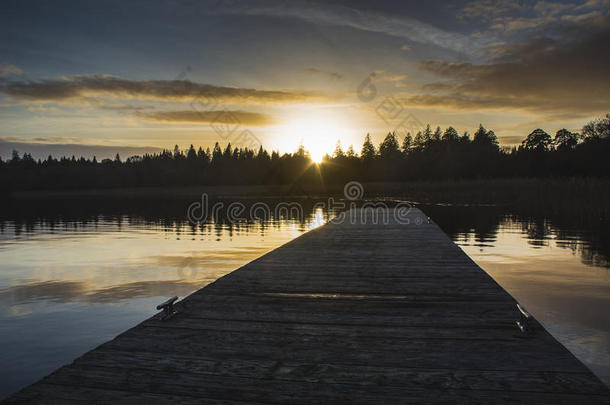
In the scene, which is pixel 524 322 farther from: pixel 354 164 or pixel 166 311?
pixel 354 164

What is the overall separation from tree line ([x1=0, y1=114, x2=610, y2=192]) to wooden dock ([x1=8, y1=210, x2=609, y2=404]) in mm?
53284

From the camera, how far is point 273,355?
2840 mm

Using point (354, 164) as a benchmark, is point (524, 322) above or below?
below

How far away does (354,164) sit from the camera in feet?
264

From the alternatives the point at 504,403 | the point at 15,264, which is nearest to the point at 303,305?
the point at 504,403

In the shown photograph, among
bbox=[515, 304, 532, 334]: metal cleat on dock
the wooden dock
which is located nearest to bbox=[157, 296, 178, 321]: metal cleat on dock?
the wooden dock

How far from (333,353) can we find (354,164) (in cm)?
7872

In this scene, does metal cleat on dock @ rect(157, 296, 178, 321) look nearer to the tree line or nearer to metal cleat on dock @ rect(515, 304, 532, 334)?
metal cleat on dock @ rect(515, 304, 532, 334)

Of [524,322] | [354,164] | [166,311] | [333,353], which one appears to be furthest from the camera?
[354,164]

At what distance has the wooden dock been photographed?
2311 millimetres

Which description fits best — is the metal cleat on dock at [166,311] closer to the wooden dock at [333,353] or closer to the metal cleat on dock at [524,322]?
the wooden dock at [333,353]

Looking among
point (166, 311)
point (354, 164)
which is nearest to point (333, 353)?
point (166, 311)

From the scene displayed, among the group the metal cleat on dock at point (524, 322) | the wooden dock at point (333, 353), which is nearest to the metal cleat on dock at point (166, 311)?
the wooden dock at point (333, 353)

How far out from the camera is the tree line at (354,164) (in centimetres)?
5791
